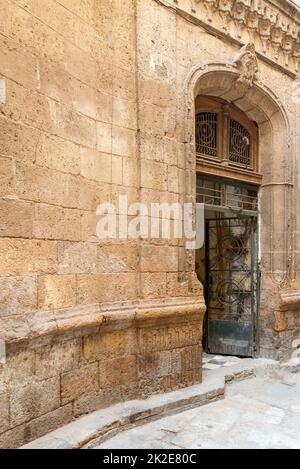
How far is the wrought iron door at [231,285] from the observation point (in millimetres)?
5551

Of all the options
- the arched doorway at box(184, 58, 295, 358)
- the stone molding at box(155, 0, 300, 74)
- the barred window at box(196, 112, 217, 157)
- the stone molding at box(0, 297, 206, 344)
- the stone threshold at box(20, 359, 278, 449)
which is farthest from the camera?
the arched doorway at box(184, 58, 295, 358)

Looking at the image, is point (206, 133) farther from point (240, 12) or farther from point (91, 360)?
point (91, 360)

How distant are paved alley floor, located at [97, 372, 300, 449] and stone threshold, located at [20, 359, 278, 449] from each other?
2.4 inches

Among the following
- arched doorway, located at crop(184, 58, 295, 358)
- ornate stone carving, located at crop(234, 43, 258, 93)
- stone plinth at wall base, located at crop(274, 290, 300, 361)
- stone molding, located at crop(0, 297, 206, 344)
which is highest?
ornate stone carving, located at crop(234, 43, 258, 93)

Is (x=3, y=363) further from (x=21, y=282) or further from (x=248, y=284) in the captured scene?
(x=248, y=284)

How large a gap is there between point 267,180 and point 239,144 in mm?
644

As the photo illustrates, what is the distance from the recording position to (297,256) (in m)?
5.60

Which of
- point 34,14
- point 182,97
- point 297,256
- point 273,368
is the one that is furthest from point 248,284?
point 34,14

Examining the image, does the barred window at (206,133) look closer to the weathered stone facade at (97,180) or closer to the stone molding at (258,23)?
the weathered stone facade at (97,180)

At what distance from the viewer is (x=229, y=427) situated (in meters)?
3.41

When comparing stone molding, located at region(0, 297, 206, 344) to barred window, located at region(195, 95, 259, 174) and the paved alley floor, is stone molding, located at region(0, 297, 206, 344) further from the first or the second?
barred window, located at region(195, 95, 259, 174)

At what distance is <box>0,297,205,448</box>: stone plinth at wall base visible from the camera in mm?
2762

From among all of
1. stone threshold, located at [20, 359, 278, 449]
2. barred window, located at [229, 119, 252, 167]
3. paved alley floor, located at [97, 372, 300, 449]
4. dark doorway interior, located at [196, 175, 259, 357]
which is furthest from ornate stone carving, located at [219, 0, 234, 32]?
paved alley floor, located at [97, 372, 300, 449]

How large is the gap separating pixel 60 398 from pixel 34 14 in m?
2.94
